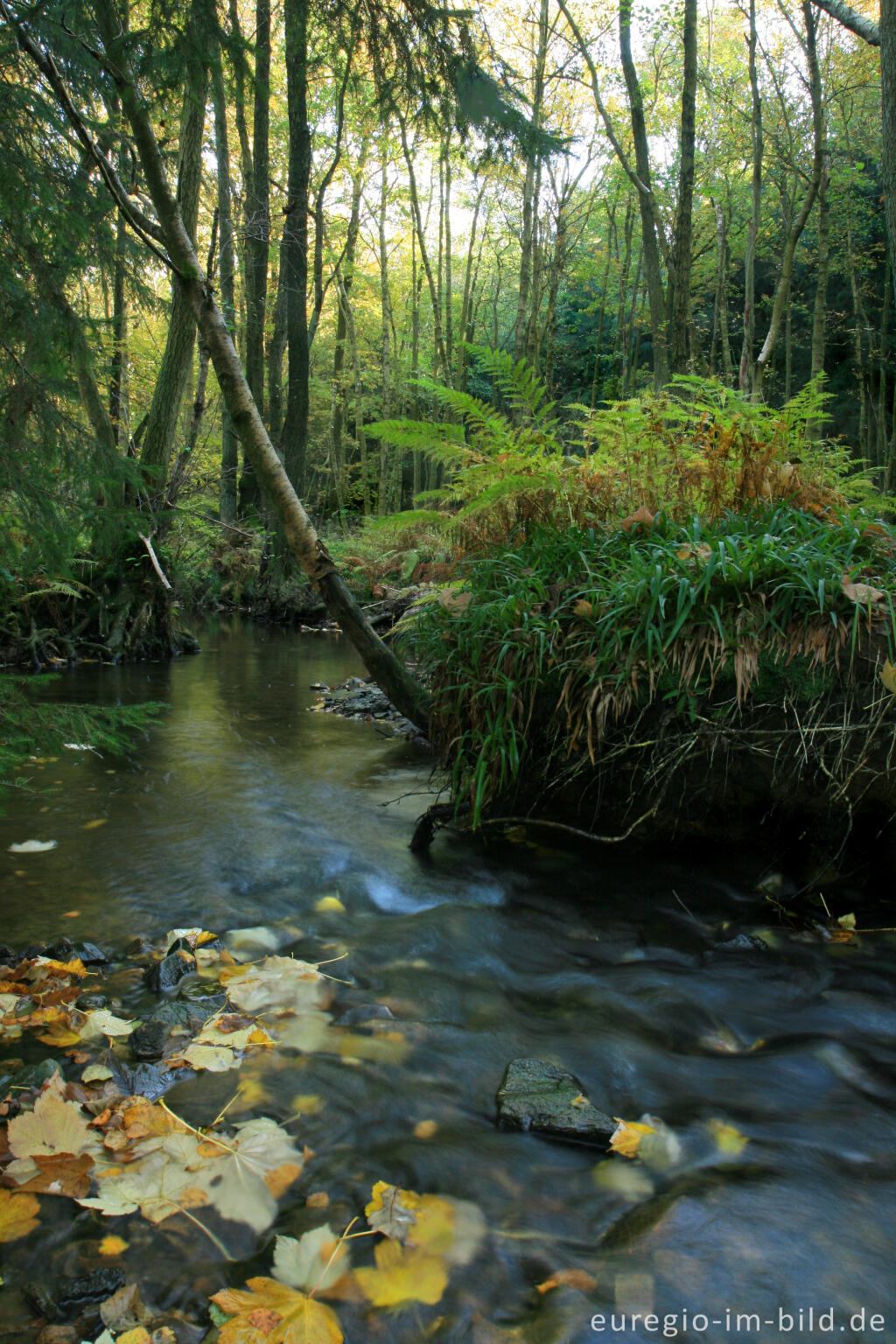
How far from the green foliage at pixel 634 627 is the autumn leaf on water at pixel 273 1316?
192 centimetres

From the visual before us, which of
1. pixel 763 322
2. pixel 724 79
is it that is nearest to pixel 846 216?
pixel 724 79

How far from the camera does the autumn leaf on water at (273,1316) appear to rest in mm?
1270

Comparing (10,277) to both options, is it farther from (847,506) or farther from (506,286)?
(506,286)

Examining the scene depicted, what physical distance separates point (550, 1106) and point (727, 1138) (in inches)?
17.5

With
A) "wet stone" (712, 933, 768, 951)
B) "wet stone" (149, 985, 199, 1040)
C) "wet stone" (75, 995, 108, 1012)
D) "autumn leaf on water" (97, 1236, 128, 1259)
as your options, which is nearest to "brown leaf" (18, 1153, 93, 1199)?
"autumn leaf on water" (97, 1236, 128, 1259)

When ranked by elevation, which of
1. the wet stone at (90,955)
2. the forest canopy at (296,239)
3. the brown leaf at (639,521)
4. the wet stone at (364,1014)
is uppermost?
the forest canopy at (296,239)

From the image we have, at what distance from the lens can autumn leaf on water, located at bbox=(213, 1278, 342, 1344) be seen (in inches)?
50.0

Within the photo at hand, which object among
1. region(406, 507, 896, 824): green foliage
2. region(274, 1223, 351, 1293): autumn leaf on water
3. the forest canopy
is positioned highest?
the forest canopy

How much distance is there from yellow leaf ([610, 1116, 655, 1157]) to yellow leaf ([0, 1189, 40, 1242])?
1.29 meters

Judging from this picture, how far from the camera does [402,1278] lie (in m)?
1.41

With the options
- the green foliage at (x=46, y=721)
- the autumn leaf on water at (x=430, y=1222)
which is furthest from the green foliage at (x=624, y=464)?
the autumn leaf on water at (x=430, y=1222)

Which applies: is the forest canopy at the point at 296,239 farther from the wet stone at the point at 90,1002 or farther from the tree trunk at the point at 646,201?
the wet stone at the point at 90,1002

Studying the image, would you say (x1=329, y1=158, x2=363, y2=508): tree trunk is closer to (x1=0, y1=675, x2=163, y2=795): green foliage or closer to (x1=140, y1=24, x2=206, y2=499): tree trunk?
(x1=140, y1=24, x2=206, y2=499): tree trunk

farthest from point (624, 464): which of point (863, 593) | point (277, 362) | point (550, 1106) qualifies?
point (277, 362)
